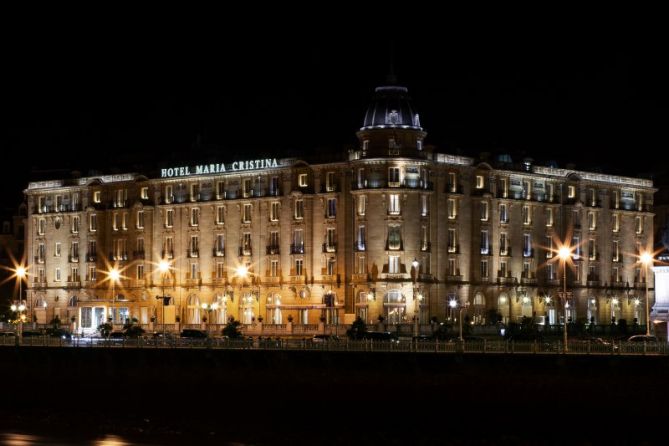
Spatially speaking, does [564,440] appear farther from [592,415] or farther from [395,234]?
[395,234]

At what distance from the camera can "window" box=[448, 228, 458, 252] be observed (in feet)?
583

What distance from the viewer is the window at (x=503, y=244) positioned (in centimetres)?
18362

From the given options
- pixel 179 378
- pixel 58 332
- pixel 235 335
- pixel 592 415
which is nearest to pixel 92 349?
pixel 179 378

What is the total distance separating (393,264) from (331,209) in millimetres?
10638

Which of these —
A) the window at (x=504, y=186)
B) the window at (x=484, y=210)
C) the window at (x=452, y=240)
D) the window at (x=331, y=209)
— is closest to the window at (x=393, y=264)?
the window at (x=452, y=240)

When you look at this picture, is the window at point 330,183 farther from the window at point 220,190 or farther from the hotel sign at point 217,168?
the window at point 220,190

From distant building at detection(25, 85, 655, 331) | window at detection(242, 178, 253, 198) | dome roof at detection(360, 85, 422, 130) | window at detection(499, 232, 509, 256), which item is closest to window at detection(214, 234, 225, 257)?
distant building at detection(25, 85, 655, 331)

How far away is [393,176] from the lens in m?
171

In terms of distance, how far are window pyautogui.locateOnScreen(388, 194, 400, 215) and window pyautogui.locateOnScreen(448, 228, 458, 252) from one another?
30.4 ft

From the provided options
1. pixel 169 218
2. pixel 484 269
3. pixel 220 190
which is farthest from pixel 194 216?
pixel 484 269

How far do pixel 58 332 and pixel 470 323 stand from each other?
4354 centimetres

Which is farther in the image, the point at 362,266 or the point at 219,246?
the point at 219,246

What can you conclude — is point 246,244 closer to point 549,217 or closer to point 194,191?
point 194,191

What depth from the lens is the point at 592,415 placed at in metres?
95.8
